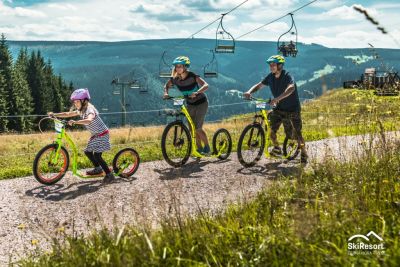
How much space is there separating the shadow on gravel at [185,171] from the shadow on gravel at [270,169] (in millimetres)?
938

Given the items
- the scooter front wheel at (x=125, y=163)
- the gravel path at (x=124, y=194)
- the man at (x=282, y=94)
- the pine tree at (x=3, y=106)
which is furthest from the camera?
the pine tree at (x=3, y=106)

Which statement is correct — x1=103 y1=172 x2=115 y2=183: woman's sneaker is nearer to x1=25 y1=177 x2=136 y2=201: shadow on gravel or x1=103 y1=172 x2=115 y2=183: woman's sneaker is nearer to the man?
x1=25 y1=177 x2=136 y2=201: shadow on gravel

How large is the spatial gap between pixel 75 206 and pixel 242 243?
4117 mm

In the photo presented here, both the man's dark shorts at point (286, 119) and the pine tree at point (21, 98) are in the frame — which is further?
the pine tree at point (21, 98)

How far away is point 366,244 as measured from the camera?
3555mm

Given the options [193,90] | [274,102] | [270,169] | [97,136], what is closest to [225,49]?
[193,90]

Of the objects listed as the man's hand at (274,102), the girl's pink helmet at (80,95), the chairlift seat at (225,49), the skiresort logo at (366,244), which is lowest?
the skiresort logo at (366,244)

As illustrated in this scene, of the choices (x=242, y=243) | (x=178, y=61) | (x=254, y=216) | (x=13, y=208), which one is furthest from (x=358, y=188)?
(x=178, y=61)

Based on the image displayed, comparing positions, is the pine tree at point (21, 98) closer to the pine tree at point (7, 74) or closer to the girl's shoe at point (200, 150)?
the pine tree at point (7, 74)

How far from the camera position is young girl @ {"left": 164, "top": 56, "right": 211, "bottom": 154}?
10094 mm

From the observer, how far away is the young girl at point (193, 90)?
1009 cm

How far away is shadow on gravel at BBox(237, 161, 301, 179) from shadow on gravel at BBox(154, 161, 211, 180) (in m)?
0.94

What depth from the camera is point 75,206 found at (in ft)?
24.2

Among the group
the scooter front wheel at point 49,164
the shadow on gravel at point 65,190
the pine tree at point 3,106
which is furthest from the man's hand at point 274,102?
the pine tree at point 3,106
